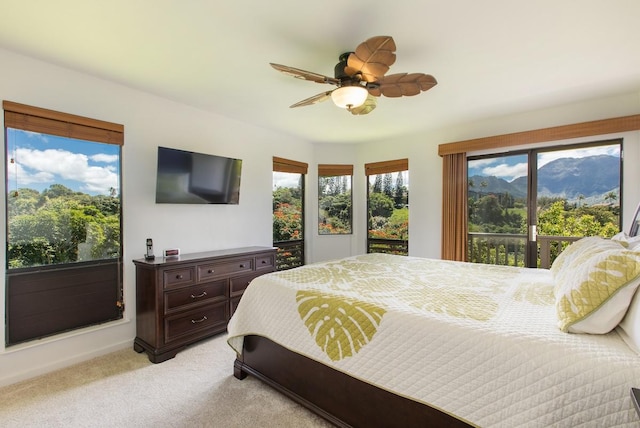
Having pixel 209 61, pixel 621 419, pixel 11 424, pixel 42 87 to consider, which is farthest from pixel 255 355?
pixel 42 87

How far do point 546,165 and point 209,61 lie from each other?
3.90 m

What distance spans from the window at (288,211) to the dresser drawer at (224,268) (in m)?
1.23

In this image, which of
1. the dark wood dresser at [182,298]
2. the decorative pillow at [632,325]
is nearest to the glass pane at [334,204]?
the dark wood dresser at [182,298]

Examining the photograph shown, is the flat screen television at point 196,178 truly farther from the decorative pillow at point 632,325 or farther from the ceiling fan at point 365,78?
the decorative pillow at point 632,325

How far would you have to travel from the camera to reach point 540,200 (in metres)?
3.63

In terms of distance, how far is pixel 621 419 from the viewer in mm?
971

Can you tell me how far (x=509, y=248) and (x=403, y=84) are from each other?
291 centimetres

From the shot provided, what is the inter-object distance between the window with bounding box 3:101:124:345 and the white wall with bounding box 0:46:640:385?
9 cm

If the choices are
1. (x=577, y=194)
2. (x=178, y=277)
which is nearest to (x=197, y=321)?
(x=178, y=277)

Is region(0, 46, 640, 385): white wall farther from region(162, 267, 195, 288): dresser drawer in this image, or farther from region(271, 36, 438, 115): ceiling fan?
region(271, 36, 438, 115): ceiling fan

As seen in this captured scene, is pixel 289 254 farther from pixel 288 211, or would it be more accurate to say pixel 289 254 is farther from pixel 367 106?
pixel 367 106

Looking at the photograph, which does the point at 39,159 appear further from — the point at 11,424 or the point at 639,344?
the point at 639,344

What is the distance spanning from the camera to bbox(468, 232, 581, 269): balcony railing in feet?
11.6

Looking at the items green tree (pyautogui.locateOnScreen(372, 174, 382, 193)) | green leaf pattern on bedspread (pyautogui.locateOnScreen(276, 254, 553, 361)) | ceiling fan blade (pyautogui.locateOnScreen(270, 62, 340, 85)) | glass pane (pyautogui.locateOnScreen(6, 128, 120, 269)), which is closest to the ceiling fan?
ceiling fan blade (pyautogui.locateOnScreen(270, 62, 340, 85))
